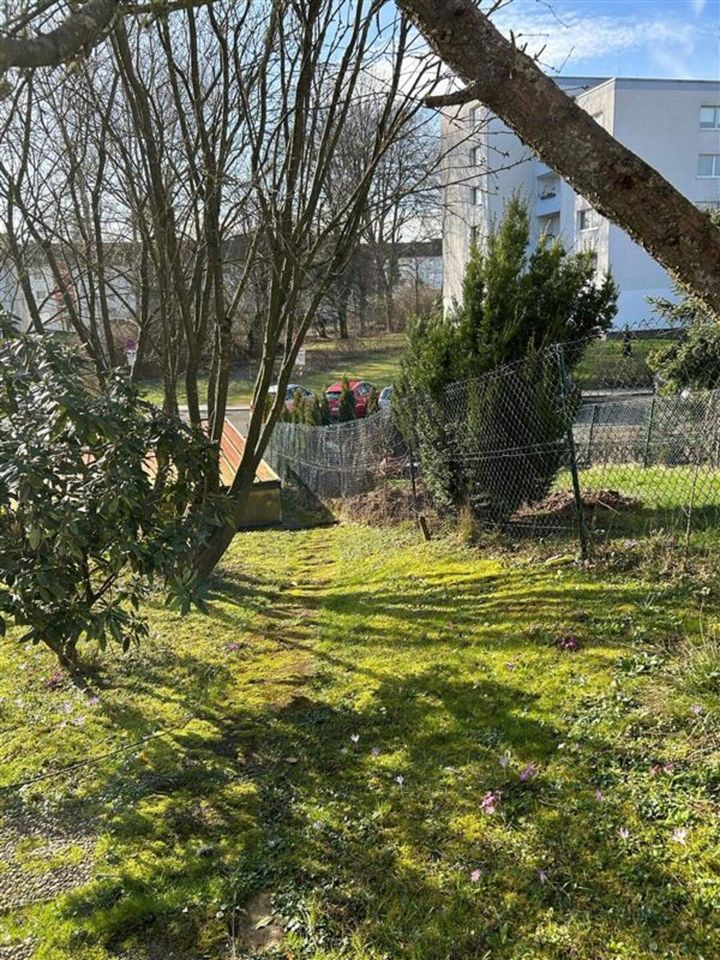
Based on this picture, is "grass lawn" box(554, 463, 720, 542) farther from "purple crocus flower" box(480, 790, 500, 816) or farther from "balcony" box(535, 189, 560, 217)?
"balcony" box(535, 189, 560, 217)

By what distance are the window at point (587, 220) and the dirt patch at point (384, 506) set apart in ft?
73.5

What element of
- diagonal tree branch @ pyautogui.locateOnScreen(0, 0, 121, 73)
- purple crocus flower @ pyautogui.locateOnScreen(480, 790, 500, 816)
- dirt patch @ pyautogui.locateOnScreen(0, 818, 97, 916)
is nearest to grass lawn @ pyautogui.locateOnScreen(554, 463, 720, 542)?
purple crocus flower @ pyautogui.locateOnScreen(480, 790, 500, 816)

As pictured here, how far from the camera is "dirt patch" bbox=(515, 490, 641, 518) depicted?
565 centimetres

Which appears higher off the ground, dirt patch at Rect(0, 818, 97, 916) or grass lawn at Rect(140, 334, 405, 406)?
grass lawn at Rect(140, 334, 405, 406)

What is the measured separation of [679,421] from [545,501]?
3563 mm

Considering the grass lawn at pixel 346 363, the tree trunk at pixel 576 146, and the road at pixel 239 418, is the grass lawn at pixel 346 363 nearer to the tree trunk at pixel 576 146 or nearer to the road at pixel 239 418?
the road at pixel 239 418

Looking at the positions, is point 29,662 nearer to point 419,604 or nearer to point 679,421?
point 419,604

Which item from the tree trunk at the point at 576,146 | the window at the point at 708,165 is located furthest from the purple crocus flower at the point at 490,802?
the window at the point at 708,165

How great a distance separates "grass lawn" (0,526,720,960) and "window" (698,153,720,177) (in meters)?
28.4

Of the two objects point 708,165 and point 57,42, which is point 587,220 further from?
point 57,42

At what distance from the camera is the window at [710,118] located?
2602 centimetres

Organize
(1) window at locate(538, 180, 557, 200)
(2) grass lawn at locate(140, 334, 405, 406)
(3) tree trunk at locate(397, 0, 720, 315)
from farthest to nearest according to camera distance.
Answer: (1) window at locate(538, 180, 557, 200), (2) grass lawn at locate(140, 334, 405, 406), (3) tree trunk at locate(397, 0, 720, 315)

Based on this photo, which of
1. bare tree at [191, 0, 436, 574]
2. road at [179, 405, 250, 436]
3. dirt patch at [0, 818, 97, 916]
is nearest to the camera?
dirt patch at [0, 818, 97, 916]

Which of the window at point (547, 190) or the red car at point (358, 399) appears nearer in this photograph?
the red car at point (358, 399)
